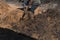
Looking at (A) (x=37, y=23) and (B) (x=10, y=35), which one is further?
(A) (x=37, y=23)

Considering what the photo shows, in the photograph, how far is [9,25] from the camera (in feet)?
33.2

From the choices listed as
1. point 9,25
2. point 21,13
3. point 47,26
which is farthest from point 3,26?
point 47,26

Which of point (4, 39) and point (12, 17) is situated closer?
point (4, 39)

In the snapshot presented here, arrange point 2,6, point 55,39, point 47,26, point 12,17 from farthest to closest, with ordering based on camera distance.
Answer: point 2,6
point 12,17
point 47,26
point 55,39

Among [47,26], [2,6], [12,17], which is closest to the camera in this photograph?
[47,26]

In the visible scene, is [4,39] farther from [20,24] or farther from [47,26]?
[47,26]

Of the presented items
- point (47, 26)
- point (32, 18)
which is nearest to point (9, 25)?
point (32, 18)

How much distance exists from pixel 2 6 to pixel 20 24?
169cm

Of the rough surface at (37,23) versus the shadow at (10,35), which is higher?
the rough surface at (37,23)

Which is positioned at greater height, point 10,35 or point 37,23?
point 37,23

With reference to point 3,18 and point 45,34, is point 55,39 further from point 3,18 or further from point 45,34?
point 3,18

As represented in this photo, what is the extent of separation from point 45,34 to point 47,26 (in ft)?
1.63

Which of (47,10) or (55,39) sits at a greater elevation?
(47,10)

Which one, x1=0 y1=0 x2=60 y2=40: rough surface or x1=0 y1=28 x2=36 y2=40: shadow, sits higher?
x1=0 y1=0 x2=60 y2=40: rough surface
